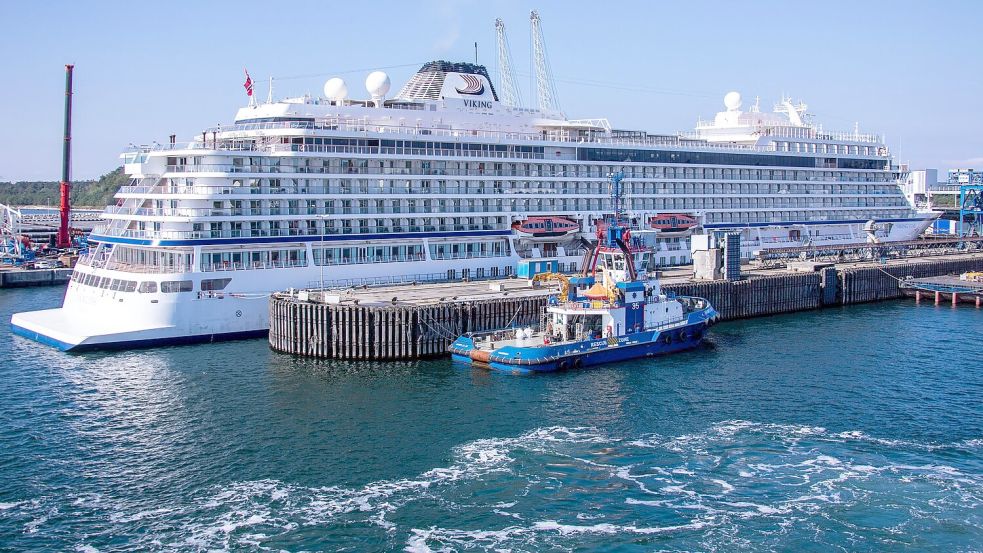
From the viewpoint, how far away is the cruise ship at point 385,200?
186 feet

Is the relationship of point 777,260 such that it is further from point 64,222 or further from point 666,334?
point 64,222

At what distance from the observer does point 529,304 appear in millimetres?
59000

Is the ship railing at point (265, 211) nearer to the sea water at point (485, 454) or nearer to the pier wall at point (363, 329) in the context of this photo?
the pier wall at point (363, 329)

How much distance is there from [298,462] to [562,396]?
48.5 ft

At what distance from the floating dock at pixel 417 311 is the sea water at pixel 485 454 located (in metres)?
1.61

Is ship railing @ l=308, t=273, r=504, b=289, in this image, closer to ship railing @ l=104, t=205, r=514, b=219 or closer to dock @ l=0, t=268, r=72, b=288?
ship railing @ l=104, t=205, r=514, b=219

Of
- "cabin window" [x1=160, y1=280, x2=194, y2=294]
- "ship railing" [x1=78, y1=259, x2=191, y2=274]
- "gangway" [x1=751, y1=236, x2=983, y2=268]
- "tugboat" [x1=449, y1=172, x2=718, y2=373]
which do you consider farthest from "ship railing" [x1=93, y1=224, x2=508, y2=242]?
"gangway" [x1=751, y1=236, x2=983, y2=268]

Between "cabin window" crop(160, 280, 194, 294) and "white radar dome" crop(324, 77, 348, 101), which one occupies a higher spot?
"white radar dome" crop(324, 77, 348, 101)

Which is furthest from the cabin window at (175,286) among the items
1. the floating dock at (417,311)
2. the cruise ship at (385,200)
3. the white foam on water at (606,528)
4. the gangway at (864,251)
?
the gangway at (864,251)

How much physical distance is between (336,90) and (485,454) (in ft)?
134

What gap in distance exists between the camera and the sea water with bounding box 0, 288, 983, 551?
95.8 ft

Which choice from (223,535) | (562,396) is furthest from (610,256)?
(223,535)

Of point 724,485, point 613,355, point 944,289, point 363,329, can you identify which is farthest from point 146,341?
point 944,289

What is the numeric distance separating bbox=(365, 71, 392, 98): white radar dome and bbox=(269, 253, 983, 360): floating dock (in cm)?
1632
